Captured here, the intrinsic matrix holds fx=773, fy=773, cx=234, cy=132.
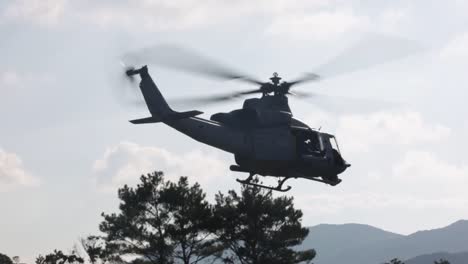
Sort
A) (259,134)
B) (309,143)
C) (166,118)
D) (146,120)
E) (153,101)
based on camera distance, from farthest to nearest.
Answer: (309,143)
(259,134)
(153,101)
(146,120)
(166,118)

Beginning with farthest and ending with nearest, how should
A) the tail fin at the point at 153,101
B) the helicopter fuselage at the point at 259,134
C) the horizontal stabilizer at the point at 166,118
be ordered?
1. the helicopter fuselage at the point at 259,134
2. the tail fin at the point at 153,101
3. the horizontal stabilizer at the point at 166,118

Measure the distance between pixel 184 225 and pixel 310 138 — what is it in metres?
24.0

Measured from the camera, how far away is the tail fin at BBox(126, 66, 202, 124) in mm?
27847

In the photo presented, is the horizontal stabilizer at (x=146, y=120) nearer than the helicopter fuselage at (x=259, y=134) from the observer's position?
Yes

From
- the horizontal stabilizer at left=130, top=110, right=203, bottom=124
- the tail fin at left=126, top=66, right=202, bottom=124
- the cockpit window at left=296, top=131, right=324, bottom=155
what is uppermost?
the tail fin at left=126, top=66, right=202, bottom=124

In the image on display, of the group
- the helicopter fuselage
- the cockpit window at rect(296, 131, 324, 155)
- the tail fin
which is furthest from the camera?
the cockpit window at rect(296, 131, 324, 155)

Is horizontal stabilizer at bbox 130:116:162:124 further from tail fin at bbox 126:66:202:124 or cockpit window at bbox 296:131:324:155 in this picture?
cockpit window at bbox 296:131:324:155

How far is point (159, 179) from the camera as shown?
54.8 metres

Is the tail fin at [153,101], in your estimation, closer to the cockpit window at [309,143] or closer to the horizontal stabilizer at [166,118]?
the horizontal stabilizer at [166,118]

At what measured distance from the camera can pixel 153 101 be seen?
1121 inches

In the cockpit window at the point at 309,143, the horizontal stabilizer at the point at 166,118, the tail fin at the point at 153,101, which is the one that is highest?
the tail fin at the point at 153,101

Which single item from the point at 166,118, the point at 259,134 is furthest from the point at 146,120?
the point at 259,134

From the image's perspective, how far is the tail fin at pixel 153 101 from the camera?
91.4 ft

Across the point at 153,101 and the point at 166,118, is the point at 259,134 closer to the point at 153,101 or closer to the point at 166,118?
the point at 166,118
